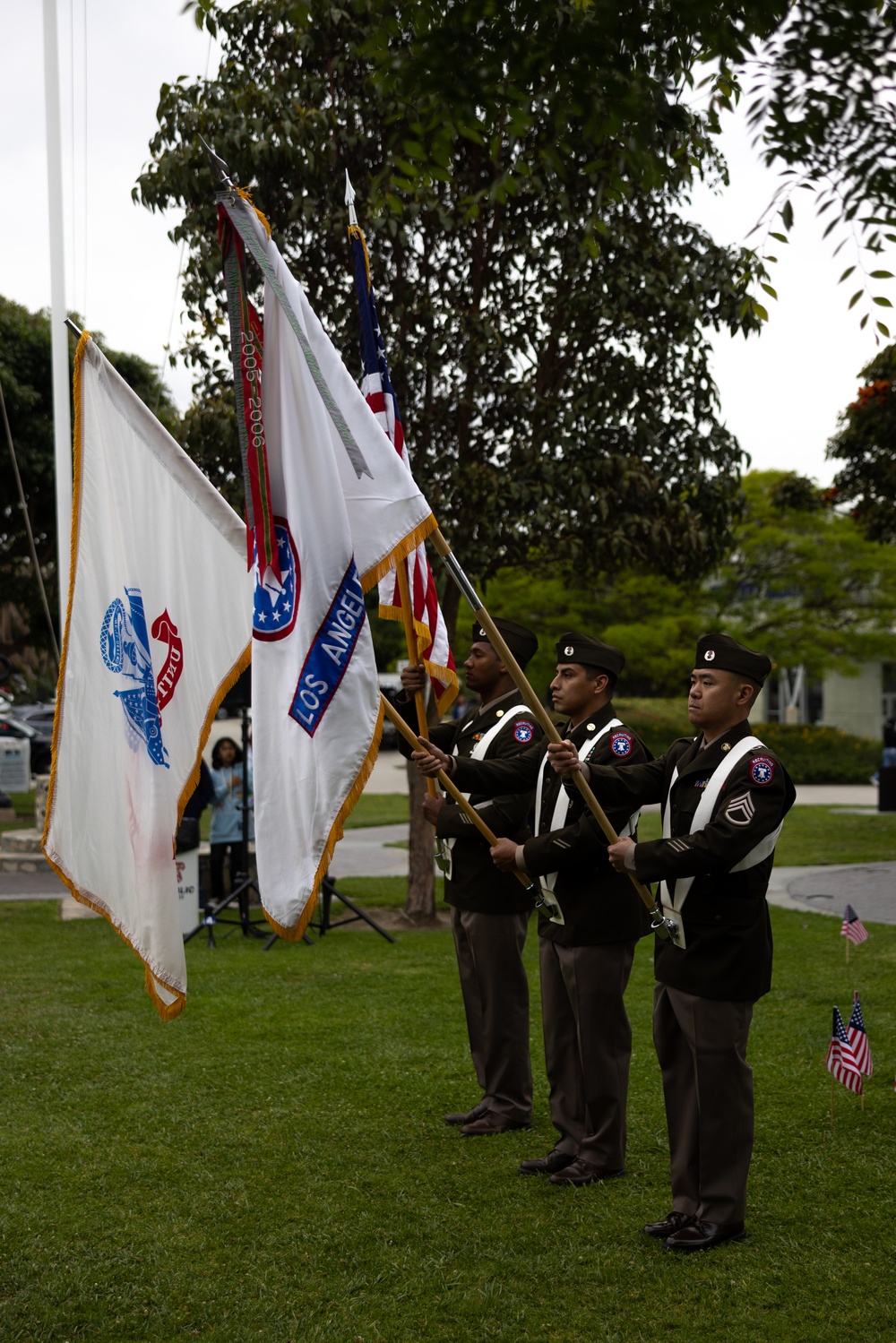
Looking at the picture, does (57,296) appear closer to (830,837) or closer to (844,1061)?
(844,1061)

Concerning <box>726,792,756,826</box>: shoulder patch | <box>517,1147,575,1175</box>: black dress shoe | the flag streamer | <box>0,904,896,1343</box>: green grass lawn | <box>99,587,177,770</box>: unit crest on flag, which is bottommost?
<box>0,904,896,1343</box>: green grass lawn

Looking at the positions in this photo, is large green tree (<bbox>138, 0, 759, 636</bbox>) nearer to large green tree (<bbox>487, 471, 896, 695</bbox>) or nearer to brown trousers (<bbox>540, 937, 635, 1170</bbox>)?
brown trousers (<bbox>540, 937, 635, 1170</bbox>)

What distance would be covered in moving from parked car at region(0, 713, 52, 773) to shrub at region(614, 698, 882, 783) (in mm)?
14369

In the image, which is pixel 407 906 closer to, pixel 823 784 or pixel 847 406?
pixel 847 406

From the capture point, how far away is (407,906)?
12133 mm

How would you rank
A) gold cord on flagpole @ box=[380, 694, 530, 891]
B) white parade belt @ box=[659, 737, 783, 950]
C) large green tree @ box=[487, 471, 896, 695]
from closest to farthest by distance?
1. white parade belt @ box=[659, 737, 783, 950]
2. gold cord on flagpole @ box=[380, 694, 530, 891]
3. large green tree @ box=[487, 471, 896, 695]

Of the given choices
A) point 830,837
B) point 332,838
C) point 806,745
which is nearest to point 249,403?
Result: point 332,838

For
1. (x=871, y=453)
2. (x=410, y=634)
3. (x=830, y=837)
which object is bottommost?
(x=830, y=837)

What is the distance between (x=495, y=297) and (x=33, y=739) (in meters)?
23.8

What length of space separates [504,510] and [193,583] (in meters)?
5.75

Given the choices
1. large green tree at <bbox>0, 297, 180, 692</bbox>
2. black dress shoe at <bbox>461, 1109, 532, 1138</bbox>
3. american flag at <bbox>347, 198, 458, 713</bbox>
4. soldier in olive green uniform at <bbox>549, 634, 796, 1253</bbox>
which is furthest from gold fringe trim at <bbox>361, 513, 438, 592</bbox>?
large green tree at <bbox>0, 297, 180, 692</bbox>

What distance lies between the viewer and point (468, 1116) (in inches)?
237

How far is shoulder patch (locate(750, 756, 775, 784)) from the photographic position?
449 centimetres

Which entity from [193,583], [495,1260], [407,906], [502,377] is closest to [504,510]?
[502,377]
